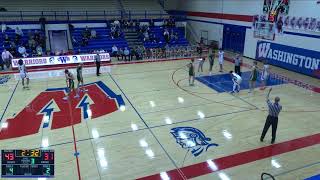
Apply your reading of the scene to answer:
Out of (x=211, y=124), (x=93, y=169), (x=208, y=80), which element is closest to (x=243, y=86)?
(x=208, y=80)

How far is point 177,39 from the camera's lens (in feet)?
101

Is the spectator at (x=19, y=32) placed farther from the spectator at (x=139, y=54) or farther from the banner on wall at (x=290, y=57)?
the banner on wall at (x=290, y=57)

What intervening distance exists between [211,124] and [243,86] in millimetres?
6495

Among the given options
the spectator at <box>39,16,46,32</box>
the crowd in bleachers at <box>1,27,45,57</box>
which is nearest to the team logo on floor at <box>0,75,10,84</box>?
the crowd in bleachers at <box>1,27,45,57</box>

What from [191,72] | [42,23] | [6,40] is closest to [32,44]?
[6,40]

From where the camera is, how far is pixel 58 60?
76.8 ft

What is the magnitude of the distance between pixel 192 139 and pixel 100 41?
19.7 metres

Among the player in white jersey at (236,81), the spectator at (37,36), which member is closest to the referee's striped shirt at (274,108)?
the player in white jersey at (236,81)

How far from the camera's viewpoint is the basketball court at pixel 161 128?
9172 millimetres

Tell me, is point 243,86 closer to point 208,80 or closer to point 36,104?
point 208,80

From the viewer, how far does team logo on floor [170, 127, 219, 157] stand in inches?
408

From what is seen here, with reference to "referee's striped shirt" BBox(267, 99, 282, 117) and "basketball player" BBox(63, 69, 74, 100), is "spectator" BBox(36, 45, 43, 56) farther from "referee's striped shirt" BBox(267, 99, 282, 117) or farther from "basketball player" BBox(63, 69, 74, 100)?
"referee's striped shirt" BBox(267, 99, 282, 117)

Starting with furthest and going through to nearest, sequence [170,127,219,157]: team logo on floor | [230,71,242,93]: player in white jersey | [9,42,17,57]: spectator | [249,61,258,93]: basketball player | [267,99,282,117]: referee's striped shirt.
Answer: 1. [9,42,17,57]: spectator
2. [230,71,242,93]: player in white jersey
3. [249,61,258,93]: basketball player
4. [170,127,219,157]: team logo on floor
5. [267,99,282,117]: referee's striped shirt

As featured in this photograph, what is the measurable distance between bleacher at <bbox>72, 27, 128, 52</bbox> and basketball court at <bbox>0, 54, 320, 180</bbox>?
28.7 feet
